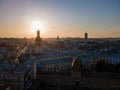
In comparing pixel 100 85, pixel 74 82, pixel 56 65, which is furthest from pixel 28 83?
pixel 56 65

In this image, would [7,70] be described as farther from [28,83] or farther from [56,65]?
[56,65]

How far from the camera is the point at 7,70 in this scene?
21672 millimetres

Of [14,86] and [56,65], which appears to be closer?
[14,86]

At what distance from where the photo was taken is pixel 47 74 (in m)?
25.6

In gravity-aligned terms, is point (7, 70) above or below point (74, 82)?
above

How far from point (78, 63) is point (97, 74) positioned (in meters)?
2.41

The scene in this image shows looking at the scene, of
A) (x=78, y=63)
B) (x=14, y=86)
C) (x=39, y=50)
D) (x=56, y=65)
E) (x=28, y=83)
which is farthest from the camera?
(x=39, y=50)

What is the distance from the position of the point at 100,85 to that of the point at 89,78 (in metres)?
1.32

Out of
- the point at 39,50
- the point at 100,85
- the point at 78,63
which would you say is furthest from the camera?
the point at 39,50

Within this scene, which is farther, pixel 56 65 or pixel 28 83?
pixel 56 65

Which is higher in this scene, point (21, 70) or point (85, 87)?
point (21, 70)

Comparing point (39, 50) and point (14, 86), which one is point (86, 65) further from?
point (14, 86)

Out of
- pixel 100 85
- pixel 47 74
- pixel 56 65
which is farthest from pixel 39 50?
pixel 100 85

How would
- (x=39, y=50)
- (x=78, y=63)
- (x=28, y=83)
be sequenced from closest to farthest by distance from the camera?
(x=28, y=83), (x=78, y=63), (x=39, y=50)
